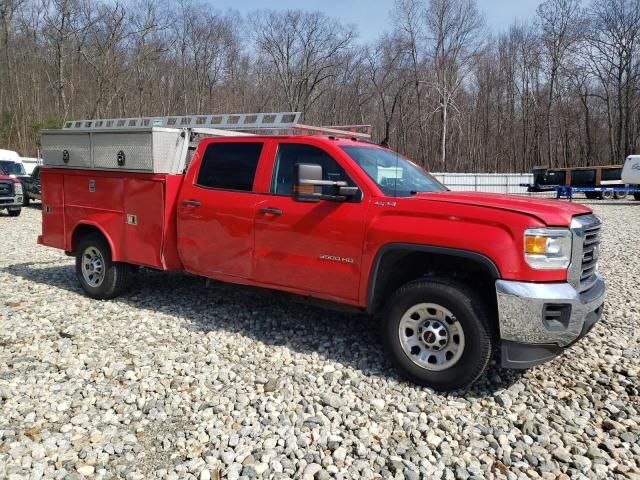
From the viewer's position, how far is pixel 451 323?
13.2 ft

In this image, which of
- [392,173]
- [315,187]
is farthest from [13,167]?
[392,173]

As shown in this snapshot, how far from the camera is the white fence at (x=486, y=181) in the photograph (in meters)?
34.8

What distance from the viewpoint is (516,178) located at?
127 feet

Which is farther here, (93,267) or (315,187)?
(93,267)

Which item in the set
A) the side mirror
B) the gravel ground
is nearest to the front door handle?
the side mirror

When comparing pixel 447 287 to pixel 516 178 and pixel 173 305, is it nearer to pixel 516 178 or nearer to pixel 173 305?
pixel 173 305

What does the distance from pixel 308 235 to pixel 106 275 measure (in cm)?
311

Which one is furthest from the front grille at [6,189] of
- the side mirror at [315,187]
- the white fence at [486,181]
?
the white fence at [486,181]

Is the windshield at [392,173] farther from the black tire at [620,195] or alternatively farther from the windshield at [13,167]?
the black tire at [620,195]

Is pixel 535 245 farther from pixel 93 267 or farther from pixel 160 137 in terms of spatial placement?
pixel 93 267

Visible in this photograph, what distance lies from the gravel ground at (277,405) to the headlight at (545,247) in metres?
1.10

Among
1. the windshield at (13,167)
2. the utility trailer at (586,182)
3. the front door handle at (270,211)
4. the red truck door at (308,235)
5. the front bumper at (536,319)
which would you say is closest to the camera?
the front bumper at (536,319)

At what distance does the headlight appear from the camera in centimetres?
368

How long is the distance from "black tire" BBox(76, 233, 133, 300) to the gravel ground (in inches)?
17.2
